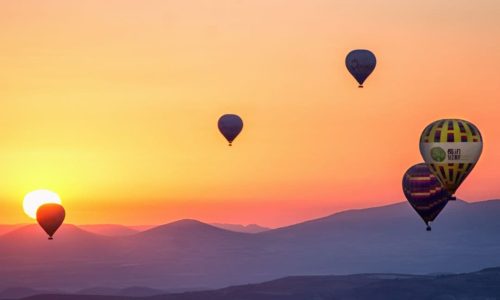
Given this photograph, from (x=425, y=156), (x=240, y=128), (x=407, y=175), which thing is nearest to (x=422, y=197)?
(x=407, y=175)

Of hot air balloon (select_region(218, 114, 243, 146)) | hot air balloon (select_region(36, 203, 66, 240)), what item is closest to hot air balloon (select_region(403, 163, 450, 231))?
hot air balloon (select_region(218, 114, 243, 146))

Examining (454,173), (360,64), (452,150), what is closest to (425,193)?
(454,173)

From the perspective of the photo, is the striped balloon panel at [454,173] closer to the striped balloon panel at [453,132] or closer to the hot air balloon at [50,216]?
the striped balloon panel at [453,132]

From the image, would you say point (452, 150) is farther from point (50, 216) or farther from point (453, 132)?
point (50, 216)

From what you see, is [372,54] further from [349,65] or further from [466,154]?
[466,154]

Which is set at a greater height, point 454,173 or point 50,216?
point 50,216

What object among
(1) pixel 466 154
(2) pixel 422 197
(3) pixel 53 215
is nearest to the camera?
(1) pixel 466 154
